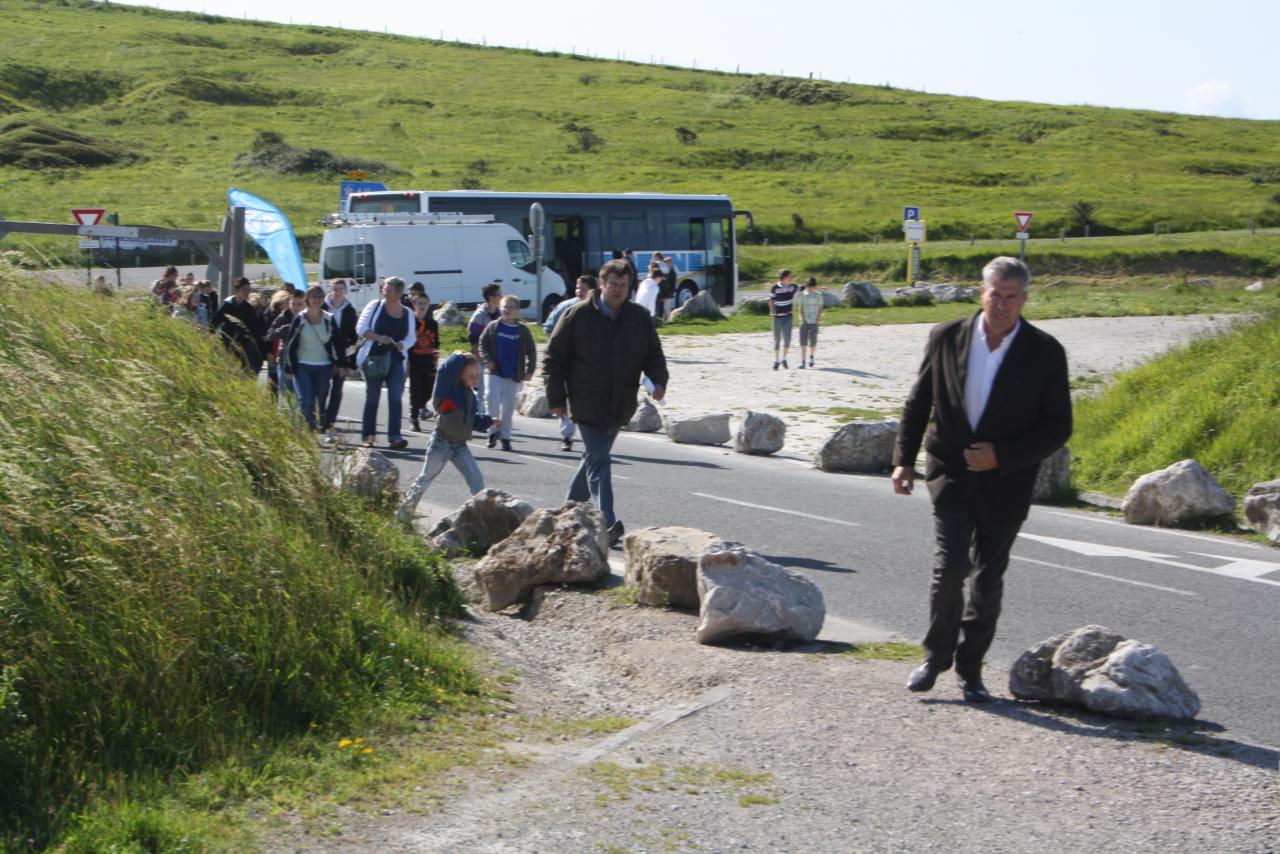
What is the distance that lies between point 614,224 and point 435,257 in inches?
318

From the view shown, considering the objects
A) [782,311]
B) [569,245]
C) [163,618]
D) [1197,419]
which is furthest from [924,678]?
[569,245]

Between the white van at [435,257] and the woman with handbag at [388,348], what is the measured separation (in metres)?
16.5

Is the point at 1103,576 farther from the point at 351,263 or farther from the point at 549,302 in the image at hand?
the point at 549,302

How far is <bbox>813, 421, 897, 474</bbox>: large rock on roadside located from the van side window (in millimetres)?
20720

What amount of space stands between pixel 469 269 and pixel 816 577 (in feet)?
84.3

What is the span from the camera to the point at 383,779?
485 centimetres

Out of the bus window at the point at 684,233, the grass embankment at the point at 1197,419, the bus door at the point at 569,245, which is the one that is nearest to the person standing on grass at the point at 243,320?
the grass embankment at the point at 1197,419

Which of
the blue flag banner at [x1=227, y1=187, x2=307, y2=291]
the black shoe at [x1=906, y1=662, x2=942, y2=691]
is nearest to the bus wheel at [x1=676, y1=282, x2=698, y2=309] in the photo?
the blue flag banner at [x1=227, y1=187, x2=307, y2=291]

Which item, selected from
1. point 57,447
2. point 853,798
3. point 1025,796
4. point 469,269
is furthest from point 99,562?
point 469,269

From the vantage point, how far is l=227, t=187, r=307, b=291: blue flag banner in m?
21.5

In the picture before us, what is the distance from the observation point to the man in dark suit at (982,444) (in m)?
5.72

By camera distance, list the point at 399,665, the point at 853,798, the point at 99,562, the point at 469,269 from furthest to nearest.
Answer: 1. the point at 469,269
2. the point at 399,665
3. the point at 99,562
4. the point at 853,798

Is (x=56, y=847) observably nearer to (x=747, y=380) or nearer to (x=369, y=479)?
(x=369, y=479)

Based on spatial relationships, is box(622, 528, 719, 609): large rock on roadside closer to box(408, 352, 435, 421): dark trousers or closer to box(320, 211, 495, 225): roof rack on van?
box(408, 352, 435, 421): dark trousers
